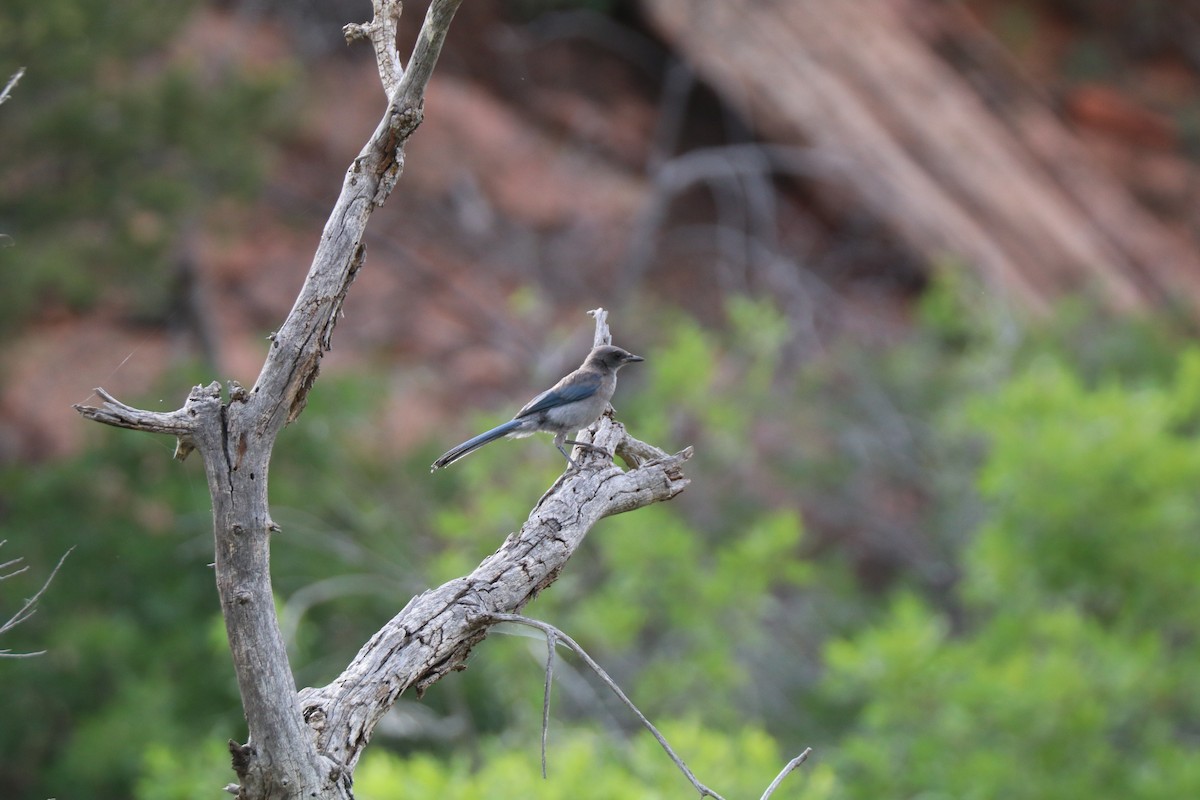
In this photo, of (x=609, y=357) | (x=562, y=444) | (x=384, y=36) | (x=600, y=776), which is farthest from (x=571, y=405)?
(x=600, y=776)

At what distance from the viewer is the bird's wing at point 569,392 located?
17.9 feet

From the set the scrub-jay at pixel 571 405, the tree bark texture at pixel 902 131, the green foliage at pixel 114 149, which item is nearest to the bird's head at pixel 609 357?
the scrub-jay at pixel 571 405

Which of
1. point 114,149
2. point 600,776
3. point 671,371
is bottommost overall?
point 600,776

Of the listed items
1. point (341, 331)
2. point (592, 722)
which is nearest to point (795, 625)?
point (592, 722)

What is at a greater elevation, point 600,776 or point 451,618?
point 600,776

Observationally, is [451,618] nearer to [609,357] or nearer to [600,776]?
[609,357]

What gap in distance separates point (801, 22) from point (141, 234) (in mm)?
9419

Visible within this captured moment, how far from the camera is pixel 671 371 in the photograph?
41.6 feet

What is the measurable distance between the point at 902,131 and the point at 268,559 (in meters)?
16.7

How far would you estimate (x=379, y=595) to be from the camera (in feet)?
43.9

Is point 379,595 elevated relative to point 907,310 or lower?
lower

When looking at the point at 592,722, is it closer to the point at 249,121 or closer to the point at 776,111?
the point at 249,121

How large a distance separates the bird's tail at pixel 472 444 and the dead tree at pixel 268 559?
31.6 inches

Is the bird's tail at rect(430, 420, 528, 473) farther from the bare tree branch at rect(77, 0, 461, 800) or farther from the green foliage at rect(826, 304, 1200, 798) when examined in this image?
the green foliage at rect(826, 304, 1200, 798)
